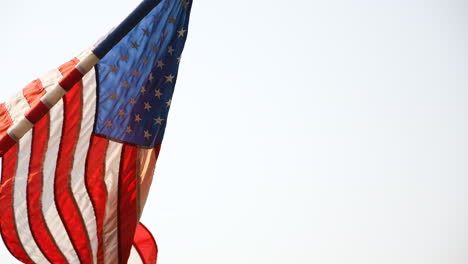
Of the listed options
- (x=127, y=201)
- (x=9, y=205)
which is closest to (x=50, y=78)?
(x=9, y=205)

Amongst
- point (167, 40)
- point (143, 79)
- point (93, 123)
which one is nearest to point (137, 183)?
point (93, 123)

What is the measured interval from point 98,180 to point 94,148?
52 centimetres

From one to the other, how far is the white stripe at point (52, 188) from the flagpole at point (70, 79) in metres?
0.46

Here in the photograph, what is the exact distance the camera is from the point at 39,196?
24.8ft

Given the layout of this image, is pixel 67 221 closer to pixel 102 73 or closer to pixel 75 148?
pixel 75 148

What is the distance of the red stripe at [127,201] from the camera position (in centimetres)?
757

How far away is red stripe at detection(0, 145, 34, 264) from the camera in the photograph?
7.30 metres

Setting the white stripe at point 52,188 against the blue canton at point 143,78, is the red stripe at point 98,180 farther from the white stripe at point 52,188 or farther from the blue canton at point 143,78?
the white stripe at point 52,188

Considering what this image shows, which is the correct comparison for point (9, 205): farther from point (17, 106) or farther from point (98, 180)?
point (17, 106)

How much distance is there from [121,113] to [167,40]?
4.84 ft

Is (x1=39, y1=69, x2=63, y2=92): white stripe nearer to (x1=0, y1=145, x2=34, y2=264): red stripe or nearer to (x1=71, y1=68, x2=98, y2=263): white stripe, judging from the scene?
(x1=71, y1=68, x2=98, y2=263): white stripe

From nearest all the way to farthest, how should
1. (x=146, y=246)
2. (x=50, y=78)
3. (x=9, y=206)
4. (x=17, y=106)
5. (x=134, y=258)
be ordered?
1. (x=9, y=206)
2. (x=17, y=106)
3. (x=50, y=78)
4. (x=134, y=258)
5. (x=146, y=246)

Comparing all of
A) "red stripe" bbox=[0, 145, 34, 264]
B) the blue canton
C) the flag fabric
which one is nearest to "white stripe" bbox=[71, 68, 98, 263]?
the flag fabric

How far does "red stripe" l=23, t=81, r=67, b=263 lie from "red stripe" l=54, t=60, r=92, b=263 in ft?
0.87
